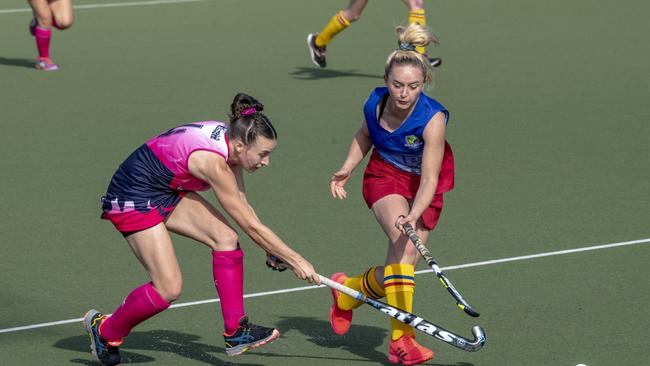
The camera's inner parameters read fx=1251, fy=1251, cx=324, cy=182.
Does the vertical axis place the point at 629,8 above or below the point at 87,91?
above

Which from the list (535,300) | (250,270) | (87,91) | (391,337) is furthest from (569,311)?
(87,91)

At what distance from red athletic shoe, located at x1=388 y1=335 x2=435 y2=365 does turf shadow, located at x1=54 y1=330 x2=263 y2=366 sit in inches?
25.5

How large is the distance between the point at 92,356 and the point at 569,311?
219cm

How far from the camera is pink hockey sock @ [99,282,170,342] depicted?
5047 millimetres

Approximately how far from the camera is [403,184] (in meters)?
5.45

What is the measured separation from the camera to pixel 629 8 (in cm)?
1467

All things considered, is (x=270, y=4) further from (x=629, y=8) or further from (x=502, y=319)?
(x=502, y=319)

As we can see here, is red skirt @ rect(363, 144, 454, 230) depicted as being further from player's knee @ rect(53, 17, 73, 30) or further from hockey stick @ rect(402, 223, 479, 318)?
player's knee @ rect(53, 17, 73, 30)

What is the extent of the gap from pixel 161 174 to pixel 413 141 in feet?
3.56

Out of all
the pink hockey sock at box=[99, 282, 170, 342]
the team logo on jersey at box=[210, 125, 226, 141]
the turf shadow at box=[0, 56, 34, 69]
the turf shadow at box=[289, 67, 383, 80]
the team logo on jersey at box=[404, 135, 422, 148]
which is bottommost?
the pink hockey sock at box=[99, 282, 170, 342]

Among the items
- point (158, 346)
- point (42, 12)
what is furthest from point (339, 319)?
point (42, 12)

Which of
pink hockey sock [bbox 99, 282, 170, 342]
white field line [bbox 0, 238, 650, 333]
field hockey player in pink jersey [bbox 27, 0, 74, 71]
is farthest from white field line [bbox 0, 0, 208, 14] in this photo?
pink hockey sock [bbox 99, 282, 170, 342]

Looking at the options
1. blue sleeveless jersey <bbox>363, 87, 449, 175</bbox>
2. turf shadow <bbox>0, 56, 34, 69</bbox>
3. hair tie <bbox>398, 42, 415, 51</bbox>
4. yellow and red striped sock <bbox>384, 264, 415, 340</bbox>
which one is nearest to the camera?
yellow and red striped sock <bbox>384, 264, 415, 340</bbox>

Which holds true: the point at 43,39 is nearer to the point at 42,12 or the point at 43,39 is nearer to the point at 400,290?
the point at 42,12
